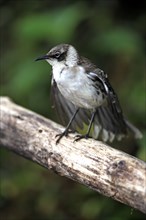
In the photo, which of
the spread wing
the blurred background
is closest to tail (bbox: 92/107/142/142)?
the spread wing

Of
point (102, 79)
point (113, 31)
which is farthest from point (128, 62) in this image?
point (102, 79)

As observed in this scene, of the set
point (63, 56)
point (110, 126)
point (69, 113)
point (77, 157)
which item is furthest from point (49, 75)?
point (77, 157)

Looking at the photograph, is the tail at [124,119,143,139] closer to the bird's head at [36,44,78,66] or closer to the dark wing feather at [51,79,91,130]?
the dark wing feather at [51,79,91,130]

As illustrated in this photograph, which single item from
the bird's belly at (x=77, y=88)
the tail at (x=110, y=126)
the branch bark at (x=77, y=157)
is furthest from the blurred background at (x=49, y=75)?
the branch bark at (x=77, y=157)

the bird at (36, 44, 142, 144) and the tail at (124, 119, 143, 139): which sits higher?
the bird at (36, 44, 142, 144)

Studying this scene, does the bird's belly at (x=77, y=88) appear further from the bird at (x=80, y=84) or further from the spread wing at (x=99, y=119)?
the spread wing at (x=99, y=119)

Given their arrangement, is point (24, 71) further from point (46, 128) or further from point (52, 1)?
point (46, 128)
